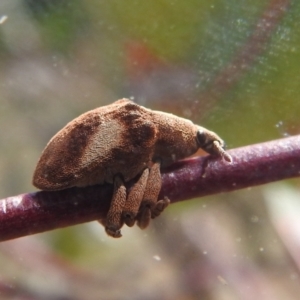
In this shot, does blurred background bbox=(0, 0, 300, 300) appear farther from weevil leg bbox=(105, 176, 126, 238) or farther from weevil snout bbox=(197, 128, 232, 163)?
weevil leg bbox=(105, 176, 126, 238)

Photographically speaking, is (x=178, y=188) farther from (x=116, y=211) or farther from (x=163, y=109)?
(x=163, y=109)

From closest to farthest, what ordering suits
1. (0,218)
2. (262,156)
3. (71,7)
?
(0,218) < (262,156) < (71,7)

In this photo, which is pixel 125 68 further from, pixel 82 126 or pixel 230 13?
pixel 82 126

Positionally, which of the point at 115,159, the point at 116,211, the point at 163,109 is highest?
the point at 115,159

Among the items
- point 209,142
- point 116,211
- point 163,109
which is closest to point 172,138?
point 209,142

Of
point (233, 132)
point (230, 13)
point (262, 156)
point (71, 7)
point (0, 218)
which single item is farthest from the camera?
point (71, 7)

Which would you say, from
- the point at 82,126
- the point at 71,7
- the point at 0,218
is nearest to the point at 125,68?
the point at 71,7

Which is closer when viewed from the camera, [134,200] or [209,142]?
[134,200]
